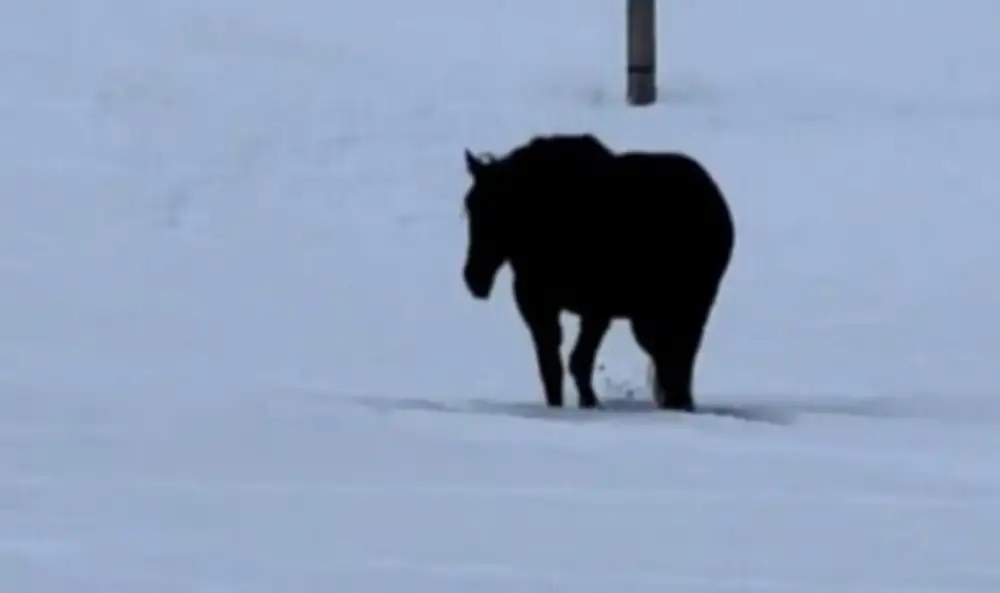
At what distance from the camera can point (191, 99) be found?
18266 mm

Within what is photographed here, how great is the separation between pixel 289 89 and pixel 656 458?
38.3ft

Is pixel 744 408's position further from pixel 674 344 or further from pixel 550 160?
pixel 550 160

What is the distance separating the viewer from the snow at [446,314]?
566cm

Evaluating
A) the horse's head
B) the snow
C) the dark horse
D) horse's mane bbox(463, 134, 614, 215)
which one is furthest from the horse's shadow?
horse's mane bbox(463, 134, 614, 215)

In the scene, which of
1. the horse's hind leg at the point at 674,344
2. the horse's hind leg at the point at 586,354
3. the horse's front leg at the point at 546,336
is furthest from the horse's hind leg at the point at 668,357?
the horse's front leg at the point at 546,336

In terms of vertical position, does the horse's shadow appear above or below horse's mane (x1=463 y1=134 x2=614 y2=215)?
below

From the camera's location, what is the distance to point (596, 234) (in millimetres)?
8898

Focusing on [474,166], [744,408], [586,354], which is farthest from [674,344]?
[474,166]

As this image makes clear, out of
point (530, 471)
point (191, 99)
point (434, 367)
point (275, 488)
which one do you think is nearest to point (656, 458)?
point (530, 471)

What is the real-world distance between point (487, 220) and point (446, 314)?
5642 millimetres

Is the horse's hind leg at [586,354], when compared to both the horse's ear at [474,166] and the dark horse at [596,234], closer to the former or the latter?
the dark horse at [596,234]

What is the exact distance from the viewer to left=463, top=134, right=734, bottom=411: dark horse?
349 inches

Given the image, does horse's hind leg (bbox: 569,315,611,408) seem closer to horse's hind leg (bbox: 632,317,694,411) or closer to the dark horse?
the dark horse

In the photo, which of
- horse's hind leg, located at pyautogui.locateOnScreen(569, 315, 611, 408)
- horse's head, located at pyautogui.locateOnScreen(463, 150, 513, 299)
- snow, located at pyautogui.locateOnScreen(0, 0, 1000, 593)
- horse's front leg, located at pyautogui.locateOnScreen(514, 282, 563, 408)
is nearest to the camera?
snow, located at pyautogui.locateOnScreen(0, 0, 1000, 593)
